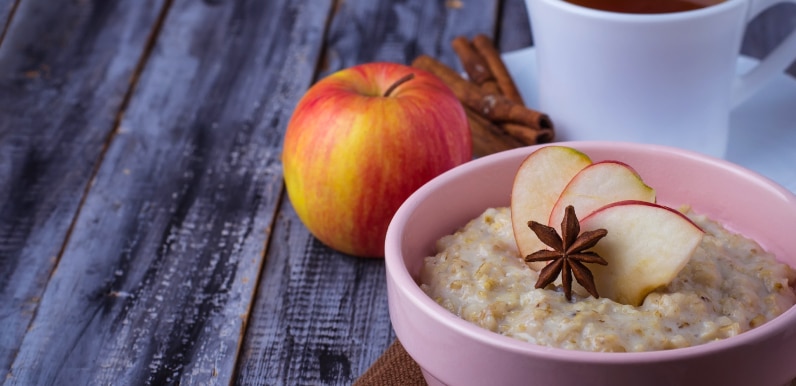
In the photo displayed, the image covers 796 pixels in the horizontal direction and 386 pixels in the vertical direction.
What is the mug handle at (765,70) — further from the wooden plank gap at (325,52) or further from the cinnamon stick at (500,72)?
the wooden plank gap at (325,52)

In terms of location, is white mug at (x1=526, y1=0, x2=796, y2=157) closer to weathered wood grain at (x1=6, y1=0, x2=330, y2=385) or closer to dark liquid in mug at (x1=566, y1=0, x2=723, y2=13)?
dark liquid in mug at (x1=566, y1=0, x2=723, y2=13)

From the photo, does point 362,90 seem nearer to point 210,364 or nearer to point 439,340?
point 210,364

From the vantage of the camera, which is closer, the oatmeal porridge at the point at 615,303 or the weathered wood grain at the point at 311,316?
the oatmeal porridge at the point at 615,303

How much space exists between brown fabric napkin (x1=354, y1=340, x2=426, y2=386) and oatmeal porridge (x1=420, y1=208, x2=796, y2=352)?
0.17 m

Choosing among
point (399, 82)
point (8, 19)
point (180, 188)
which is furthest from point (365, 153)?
point (8, 19)

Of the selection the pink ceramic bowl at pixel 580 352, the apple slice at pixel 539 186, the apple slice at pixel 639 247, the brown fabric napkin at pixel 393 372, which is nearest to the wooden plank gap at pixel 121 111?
the brown fabric napkin at pixel 393 372

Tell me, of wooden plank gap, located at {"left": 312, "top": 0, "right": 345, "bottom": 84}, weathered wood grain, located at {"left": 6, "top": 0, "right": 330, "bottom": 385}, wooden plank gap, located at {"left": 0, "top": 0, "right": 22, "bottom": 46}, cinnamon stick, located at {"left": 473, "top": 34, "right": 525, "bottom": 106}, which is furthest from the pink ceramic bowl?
wooden plank gap, located at {"left": 0, "top": 0, "right": 22, "bottom": 46}

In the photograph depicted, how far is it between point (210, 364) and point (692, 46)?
93 cm

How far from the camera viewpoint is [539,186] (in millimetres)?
1306

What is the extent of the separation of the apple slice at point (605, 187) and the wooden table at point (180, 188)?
0.45 m

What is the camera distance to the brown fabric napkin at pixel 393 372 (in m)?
1.39

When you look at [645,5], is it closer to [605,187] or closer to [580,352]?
[605,187]

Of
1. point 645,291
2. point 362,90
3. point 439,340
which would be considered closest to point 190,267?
point 362,90

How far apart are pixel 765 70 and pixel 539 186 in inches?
29.6
